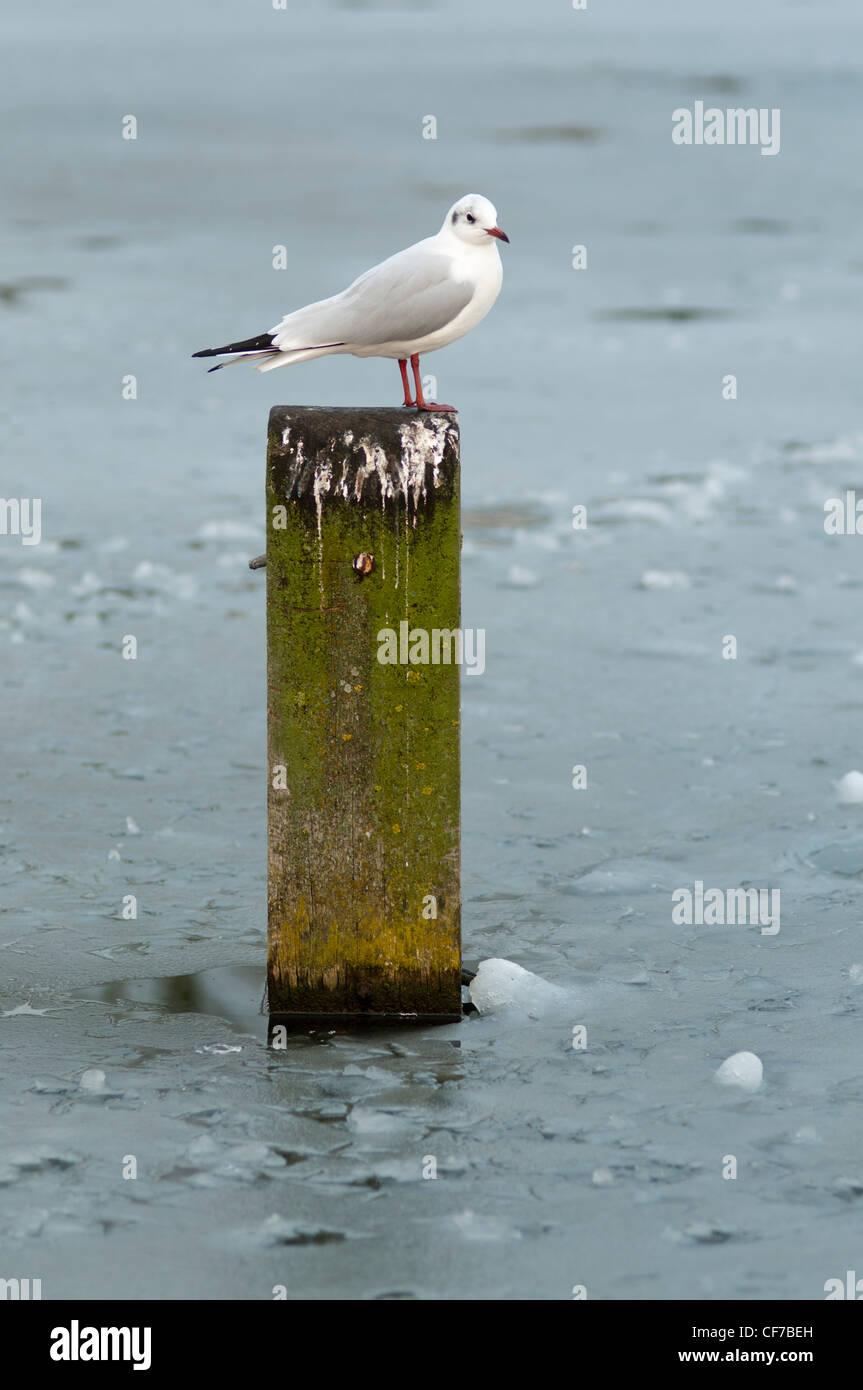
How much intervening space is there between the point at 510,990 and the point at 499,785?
5.02 ft

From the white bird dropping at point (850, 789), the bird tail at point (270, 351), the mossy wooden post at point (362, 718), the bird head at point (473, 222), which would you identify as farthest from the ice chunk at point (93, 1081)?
the white bird dropping at point (850, 789)

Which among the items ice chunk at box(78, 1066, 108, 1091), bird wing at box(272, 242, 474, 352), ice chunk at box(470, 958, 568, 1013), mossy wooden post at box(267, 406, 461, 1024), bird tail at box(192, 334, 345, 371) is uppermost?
bird wing at box(272, 242, 474, 352)

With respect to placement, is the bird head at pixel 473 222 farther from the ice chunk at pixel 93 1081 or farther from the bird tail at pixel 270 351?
the ice chunk at pixel 93 1081

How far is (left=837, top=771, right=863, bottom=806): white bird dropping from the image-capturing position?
538 centimetres

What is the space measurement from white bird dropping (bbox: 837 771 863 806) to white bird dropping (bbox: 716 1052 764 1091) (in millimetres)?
1765

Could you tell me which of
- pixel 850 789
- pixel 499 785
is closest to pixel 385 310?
pixel 499 785

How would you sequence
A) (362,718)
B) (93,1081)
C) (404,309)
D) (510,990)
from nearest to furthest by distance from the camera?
1. (93,1081)
2. (362,718)
3. (510,990)
4. (404,309)

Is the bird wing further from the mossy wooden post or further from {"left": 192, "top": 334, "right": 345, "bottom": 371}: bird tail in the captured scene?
the mossy wooden post

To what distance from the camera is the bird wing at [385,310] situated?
4352mm

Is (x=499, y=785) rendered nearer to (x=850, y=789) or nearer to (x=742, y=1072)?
(x=850, y=789)

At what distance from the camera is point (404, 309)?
14.3 feet

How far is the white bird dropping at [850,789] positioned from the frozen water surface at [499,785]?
3cm

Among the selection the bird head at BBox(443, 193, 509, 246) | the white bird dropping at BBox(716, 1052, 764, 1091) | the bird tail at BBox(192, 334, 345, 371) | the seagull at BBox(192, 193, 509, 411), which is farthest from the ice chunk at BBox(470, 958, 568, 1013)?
the bird head at BBox(443, 193, 509, 246)
